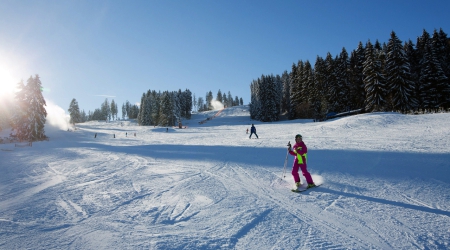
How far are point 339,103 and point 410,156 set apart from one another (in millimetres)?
40502

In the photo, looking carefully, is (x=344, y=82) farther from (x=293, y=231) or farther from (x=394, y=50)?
(x=293, y=231)

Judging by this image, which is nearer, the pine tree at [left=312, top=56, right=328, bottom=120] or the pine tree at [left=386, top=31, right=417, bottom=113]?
the pine tree at [left=386, top=31, right=417, bottom=113]

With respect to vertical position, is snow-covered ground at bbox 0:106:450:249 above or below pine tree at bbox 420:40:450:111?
below

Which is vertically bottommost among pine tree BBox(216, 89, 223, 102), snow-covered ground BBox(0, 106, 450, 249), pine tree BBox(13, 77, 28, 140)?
snow-covered ground BBox(0, 106, 450, 249)

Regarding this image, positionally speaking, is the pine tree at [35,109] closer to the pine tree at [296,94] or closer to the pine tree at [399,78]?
the pine tree at [296,94]

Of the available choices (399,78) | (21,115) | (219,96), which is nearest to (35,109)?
(21,115)

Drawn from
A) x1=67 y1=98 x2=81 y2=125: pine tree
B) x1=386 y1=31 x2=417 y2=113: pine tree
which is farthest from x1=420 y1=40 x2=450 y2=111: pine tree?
x1=67 y1=98 x2=81 y2=125: pine tree

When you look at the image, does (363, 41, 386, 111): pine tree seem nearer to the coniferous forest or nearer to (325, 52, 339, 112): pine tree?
the coniferous forest

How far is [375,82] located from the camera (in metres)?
35.7

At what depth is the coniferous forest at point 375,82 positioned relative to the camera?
3388 centimetres

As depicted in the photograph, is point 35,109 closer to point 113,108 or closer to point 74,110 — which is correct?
point 74,110

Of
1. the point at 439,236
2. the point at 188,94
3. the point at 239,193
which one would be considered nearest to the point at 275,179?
the point at 239,193

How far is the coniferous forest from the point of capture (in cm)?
3388

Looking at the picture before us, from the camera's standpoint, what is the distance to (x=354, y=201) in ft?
18.0
